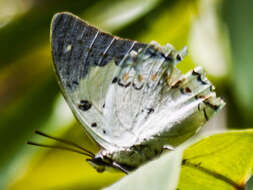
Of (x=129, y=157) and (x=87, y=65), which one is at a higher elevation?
(x=87, y=65)

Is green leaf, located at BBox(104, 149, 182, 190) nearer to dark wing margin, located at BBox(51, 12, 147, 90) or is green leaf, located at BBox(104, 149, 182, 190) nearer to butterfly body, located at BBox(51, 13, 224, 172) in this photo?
butterfly body, located at BBox(51, 13, 224, 172)

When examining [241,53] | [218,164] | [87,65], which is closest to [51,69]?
[87,65]

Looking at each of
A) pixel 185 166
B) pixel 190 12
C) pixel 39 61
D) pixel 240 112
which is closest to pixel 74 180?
pixel 39 61

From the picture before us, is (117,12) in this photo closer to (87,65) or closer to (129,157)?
(87,65)

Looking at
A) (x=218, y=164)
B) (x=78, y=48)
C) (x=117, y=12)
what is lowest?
(x=218, y=164)

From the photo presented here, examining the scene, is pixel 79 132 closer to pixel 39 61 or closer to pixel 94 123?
pixel 39 61

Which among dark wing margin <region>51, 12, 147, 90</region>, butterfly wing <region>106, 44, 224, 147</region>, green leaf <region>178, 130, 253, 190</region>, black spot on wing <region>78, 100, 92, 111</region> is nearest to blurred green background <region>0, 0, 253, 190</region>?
butterfly wing <region>106, 44, 224, 147</region>
